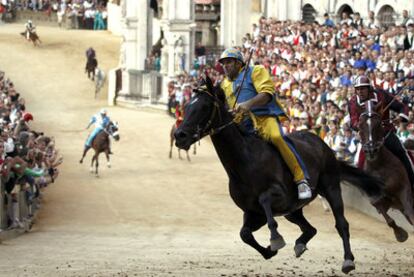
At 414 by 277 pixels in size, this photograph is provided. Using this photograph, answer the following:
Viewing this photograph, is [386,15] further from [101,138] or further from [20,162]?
[20,162]

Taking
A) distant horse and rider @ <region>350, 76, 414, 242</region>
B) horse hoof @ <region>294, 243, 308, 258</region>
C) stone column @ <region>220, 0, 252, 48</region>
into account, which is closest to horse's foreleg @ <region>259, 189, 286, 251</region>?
horse hoof @ <region>294, 243, 308, 258</region>

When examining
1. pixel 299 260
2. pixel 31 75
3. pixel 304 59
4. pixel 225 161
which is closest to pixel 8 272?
pixel 225 161

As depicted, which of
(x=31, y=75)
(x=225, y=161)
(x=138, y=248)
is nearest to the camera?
(x=225, y=161)

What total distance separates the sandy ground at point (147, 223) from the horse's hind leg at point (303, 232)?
0.61 m

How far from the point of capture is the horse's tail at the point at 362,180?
602 inches

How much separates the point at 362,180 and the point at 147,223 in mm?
8720

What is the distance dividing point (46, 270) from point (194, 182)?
1460cm

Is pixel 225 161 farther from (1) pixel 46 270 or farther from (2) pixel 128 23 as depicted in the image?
(2) pixel 128 23

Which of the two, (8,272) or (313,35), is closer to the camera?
(8,272)

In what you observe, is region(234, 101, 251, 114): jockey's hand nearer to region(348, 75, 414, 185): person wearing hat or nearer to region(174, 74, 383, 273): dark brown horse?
region(174, 74, 383, 273): dark brown horse

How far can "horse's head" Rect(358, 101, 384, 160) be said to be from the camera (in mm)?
15812

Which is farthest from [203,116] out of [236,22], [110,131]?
[236,22]

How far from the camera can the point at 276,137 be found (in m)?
13.7

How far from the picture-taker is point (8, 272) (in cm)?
1441
